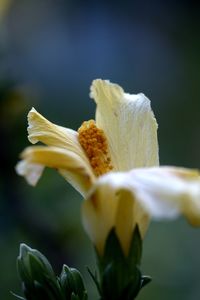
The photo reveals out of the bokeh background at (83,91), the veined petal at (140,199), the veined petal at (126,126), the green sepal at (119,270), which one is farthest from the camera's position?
the bokeh background at (83,91)

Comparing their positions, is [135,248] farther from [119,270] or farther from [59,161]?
[59,161]

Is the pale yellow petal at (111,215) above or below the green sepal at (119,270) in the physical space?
above

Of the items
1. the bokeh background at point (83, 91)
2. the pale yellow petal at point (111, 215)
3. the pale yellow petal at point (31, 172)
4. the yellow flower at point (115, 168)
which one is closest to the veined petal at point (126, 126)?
the yellow flower at point (115, 168)

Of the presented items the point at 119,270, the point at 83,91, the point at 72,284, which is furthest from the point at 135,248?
the point at 83,91

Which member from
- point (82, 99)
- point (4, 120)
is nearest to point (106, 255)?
point (4, 120)

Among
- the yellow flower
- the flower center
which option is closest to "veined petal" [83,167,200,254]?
the yellow flower

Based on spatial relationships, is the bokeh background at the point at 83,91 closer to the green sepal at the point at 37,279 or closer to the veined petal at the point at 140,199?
the green sepal at the point at 37,279

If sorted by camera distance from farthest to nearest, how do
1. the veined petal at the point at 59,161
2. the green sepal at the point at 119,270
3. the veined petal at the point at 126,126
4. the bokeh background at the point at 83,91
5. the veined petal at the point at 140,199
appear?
the bokeh background at the point at 83,91 → the veined petal at the point at 126,126 → the green sepal at the point at 119,270 → the veined petal at the point at 59,161 → the veined petal at the point at 140,199
